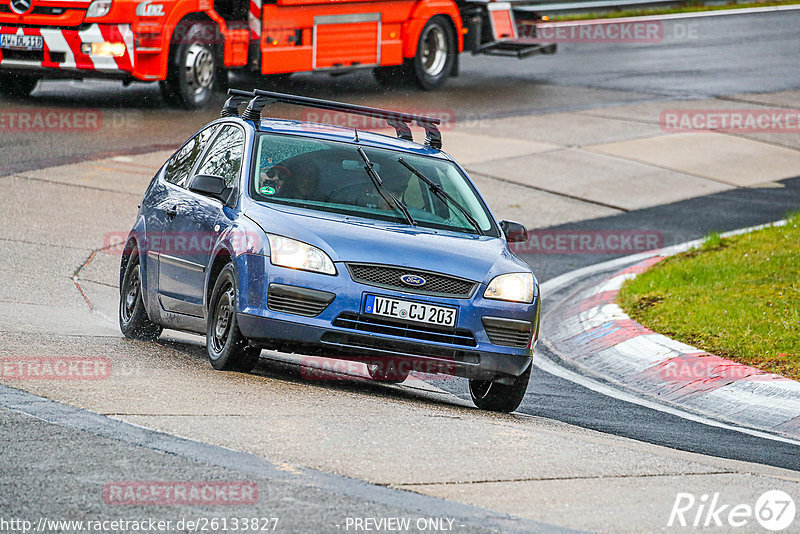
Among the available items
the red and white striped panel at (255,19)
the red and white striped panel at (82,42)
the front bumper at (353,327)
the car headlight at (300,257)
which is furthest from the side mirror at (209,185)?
the red and white striped panel at (255,19)

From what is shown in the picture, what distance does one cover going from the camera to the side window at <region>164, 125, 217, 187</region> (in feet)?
29.7

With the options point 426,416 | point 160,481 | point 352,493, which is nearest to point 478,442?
point 426,416

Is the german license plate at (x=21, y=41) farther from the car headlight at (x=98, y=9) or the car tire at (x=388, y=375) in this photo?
the car tire at (x=388, y=375)

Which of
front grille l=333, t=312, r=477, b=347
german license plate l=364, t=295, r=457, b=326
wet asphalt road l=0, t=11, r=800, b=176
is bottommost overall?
wet asphalt road l=0, t=11, r=800, b=176

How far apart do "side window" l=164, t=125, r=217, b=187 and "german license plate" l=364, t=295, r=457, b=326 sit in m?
2.25

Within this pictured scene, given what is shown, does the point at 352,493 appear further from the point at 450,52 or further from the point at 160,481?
the point at 450,52

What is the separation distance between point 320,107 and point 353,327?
6.48ft

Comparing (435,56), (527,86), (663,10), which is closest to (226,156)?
(435,56)

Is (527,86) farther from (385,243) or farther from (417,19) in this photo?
(385,243)

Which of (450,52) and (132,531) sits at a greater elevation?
(132,531)

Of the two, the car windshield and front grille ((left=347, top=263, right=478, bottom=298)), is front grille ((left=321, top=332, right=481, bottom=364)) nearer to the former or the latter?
front grille ((left=347, top=263, right=478, bottom=298))

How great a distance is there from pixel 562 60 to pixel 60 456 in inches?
909

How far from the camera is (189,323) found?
8273mm

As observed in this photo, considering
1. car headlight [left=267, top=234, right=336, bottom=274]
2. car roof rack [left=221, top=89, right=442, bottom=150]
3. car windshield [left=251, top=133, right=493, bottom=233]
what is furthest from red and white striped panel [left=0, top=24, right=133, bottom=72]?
car headlight [left=267, top=234, right=336, bottom=274]
